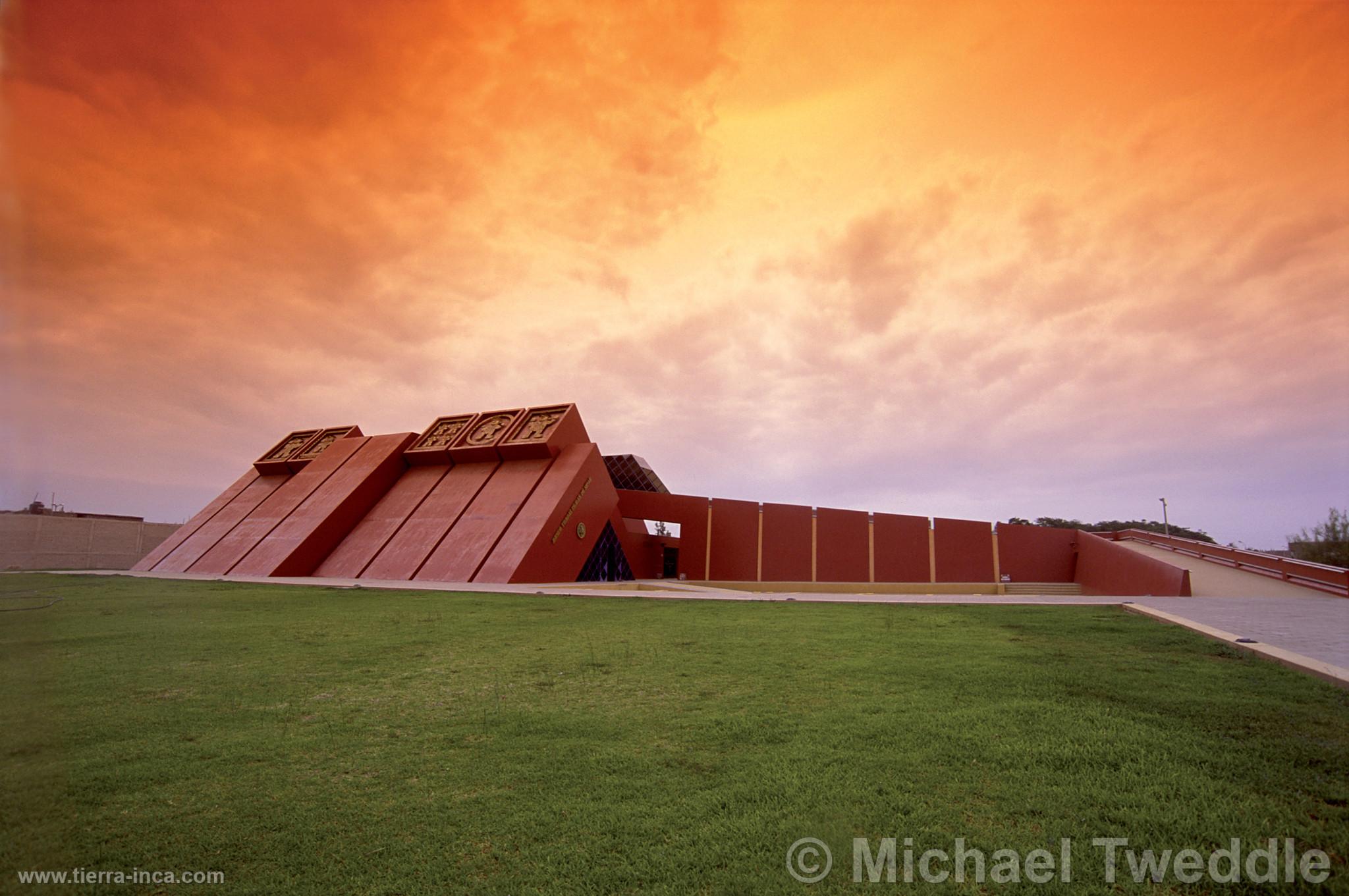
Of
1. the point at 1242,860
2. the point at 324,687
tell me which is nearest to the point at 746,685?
the point at 1242,860

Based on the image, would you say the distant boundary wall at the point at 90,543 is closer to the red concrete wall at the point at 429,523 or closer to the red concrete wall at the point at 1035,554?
the red concrete wall at the point at 429,523

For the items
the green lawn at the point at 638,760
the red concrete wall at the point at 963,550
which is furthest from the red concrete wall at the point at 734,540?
the green lawn at the point at 638,760

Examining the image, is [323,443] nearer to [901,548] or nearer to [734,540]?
[734,540]

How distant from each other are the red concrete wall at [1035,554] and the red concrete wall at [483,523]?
19.4 m

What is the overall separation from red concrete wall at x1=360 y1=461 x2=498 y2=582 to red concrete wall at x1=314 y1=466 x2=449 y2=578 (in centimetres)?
32

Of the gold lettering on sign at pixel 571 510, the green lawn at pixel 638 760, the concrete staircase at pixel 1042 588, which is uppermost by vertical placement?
the gold lettering on sign at pixel 571 510

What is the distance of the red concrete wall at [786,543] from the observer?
85.8ft

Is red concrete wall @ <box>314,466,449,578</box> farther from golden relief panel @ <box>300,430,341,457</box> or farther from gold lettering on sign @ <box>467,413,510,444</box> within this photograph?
golden relief panel @ <box>300,430,341,457</box>

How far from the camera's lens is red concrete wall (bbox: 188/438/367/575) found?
24.0 meters

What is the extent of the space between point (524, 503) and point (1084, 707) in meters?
19.0

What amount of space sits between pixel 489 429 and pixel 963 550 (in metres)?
20.5

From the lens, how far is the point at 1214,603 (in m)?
12.9

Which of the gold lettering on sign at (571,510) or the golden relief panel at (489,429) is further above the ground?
the golden relief panel at (489,429)

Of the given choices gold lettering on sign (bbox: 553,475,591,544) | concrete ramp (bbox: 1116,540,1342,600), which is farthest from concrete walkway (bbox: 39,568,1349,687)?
gold lettering on sign (bbox: 553,475,591,544)
